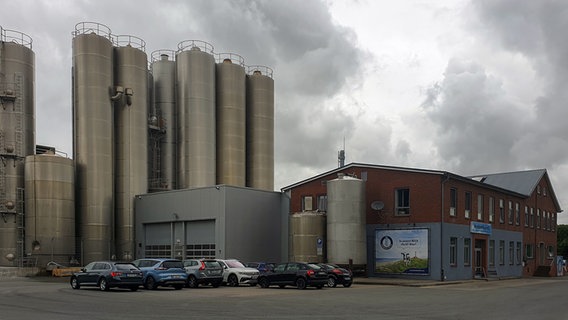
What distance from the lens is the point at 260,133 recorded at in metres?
63.6

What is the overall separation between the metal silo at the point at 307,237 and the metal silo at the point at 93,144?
1807 cm

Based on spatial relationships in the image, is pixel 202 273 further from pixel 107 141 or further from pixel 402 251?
pixel 107 141

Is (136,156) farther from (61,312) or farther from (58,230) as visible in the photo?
(61,312)

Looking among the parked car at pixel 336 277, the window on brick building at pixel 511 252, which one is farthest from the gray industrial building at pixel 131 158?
the window on brick building at pixel 511 252

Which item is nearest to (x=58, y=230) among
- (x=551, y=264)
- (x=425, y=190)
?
(x=425, y=190)

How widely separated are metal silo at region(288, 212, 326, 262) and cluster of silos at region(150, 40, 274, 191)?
53.8ft

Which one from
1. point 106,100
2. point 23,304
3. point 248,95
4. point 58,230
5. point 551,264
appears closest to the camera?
point 23,304

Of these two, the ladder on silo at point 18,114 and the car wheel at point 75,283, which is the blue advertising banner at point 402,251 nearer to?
the car wheel at point 75,283

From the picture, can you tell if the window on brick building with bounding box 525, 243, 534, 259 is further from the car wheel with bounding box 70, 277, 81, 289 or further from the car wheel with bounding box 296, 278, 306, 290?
the car wheel with bounding box 70, 277, 81, 289

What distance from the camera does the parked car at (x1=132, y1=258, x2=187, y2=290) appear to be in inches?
1194

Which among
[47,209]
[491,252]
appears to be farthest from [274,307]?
[47,209]

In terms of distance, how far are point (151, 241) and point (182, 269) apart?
2200 centimetres

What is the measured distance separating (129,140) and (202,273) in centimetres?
2618

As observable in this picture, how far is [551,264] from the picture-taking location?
60.0 meters
